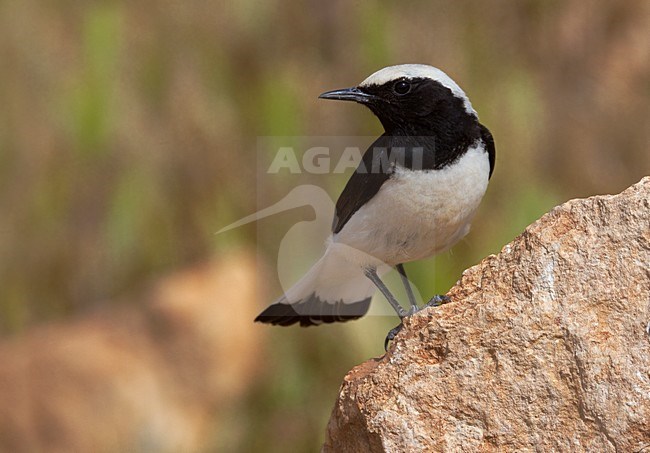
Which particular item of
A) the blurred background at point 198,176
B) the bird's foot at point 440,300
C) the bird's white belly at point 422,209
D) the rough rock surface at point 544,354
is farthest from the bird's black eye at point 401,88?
the blurred background at point 198,176

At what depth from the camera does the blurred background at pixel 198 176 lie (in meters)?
7.74

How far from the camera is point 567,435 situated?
331 centimetres

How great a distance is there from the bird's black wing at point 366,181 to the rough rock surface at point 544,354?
131 centimetres

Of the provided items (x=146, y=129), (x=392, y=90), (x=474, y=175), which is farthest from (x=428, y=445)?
(x=146, y=129)

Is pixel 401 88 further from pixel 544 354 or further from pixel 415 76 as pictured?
pixel 544 354

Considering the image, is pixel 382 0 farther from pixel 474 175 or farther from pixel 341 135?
pixel 474 175

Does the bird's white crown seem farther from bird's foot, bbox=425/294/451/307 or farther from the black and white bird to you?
bird's foot, bbox=425/294/451/307

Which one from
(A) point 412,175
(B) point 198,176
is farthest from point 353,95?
(B) point 198,176

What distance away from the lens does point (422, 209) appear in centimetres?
466

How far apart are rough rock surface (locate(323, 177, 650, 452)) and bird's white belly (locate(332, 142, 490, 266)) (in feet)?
3.48

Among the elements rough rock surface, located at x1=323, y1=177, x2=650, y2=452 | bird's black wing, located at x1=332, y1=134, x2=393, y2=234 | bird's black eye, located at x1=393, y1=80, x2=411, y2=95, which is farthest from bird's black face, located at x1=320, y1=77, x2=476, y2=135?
rough rock surface, located at x1=323, y1=177, x2=650, y2=452

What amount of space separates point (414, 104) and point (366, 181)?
0.40 meters

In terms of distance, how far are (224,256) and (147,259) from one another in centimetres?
62

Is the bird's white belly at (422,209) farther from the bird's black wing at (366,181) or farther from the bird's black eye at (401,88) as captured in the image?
the bird's black eye at (401,88)
